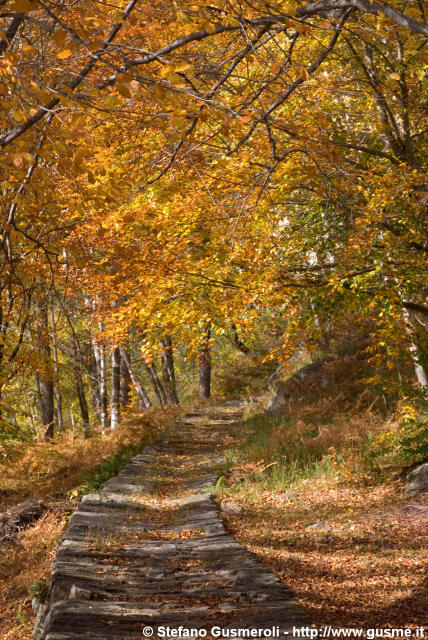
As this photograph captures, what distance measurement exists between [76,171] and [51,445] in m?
9.59

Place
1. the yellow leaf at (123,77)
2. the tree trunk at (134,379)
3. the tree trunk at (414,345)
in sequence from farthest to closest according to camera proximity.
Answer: the tree trunk at (134,379)
the tree trunk at (414,345)
the yellow leaf at (123,77)

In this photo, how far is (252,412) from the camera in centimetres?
1548

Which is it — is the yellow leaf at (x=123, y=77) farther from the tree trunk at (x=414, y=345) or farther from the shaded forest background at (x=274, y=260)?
the tree trunk at (x=414, y=345)

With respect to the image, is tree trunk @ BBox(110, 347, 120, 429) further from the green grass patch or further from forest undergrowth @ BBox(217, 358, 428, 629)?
forest undergrowth @ BBox(217, 358, 428, 629)

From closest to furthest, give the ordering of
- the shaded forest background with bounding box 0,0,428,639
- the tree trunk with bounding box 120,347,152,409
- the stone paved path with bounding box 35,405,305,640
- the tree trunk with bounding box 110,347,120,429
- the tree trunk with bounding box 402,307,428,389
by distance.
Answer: the stone paved path with bounding box 35,405,305,640, the shaded forest background with bounding box 0,0,428,639, the tree trunk with bounding box 402,307,428,389, the tree trunk with bounding box 110,347,120,429, the tree trunk with bounding box 120,347,152,409

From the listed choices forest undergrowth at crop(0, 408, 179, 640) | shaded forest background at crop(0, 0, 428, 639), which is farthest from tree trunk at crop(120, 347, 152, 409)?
shaded forest background at crop(0, 0, 428, 639)

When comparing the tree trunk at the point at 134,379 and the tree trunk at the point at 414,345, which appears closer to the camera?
the tree trunk at the point at 414,345

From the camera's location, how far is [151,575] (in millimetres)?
4391

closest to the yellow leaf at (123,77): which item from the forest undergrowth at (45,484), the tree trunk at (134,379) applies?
the forest undergrowth at (45,484)

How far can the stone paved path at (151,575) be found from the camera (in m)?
3.40

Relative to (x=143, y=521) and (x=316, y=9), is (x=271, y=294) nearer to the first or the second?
(x=143, y=521)

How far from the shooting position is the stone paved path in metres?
3.40

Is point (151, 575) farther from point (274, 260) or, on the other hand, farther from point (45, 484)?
point (45, 484)

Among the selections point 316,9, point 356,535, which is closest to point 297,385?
point 356,535
